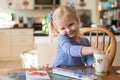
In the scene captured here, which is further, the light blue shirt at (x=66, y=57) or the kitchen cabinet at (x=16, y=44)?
the kitchen cabinet at (x=16, y=44)

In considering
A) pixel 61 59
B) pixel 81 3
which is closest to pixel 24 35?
pixel 81 3

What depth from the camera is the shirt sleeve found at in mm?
1403

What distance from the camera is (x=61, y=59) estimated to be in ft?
5.22

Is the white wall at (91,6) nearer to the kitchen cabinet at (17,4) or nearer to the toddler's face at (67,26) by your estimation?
the kitchen cabinet at (17,4)

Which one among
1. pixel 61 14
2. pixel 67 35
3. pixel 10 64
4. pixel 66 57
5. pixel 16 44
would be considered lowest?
pixel 10 64

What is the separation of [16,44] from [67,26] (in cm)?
409

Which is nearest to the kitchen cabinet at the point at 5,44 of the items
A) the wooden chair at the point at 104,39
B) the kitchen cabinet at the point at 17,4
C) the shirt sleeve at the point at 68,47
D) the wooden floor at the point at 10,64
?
the wooden floor at the point at 10,64

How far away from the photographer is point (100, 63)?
1.33 m

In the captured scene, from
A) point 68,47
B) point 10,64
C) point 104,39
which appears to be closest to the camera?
point 68,47

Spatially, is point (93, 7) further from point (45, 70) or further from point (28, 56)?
point (45, 70)

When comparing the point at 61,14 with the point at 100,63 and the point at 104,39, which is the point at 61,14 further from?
the point at 104,39

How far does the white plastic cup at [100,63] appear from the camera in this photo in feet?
4.28

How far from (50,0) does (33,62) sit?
8.79 feet

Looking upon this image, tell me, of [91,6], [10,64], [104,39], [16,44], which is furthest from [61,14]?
[91,6]
